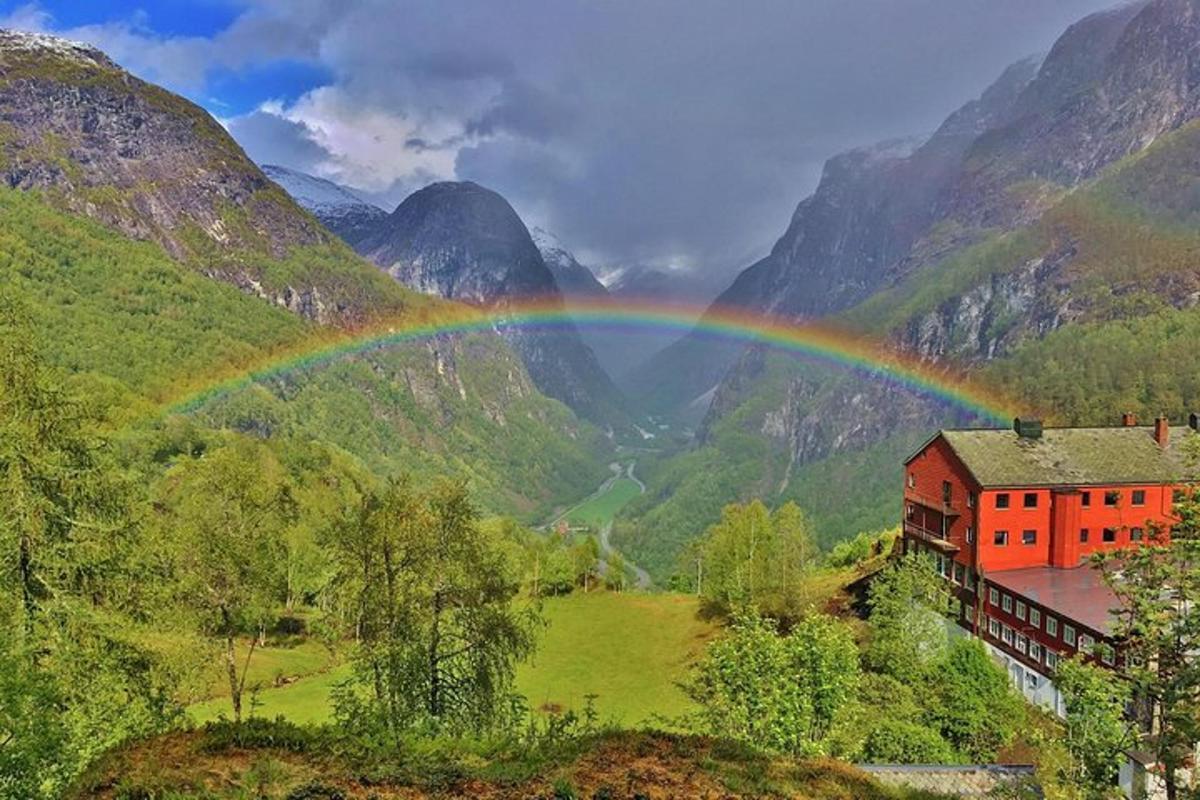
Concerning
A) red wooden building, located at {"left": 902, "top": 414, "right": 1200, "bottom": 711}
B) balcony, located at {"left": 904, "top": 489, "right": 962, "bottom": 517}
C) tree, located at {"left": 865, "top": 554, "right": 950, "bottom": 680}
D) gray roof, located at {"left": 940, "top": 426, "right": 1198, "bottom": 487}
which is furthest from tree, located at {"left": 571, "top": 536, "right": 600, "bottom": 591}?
tree, located at {"left": 865, "top": 554, "right": 950, "bottom": 680}

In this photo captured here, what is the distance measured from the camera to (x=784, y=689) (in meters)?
23.4

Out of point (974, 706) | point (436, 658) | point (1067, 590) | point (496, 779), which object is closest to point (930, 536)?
point (1067, 590)

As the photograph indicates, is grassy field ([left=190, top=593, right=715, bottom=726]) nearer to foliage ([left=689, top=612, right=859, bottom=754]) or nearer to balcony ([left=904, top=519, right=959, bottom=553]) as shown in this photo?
balcony ([left=904, top=519, right=959, bottom=553])

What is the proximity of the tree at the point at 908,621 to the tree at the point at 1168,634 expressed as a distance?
19.8m

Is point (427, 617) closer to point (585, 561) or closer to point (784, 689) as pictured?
point (784, 689)

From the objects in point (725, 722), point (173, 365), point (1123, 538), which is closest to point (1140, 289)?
point (1123, 538)

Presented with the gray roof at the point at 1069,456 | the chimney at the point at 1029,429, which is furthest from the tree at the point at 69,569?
the chimney at the point at 1029,429

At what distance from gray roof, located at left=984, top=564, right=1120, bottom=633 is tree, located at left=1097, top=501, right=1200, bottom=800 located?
67.2ft

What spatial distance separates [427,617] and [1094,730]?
16.4m

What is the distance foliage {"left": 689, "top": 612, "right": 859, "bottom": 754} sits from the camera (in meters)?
22.9

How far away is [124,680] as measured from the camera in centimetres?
1719

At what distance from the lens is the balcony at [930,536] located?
50188mm

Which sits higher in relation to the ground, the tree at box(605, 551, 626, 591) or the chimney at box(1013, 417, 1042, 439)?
the chimney at box(1013, 417, 1042, 439)

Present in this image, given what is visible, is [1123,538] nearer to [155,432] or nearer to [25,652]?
[25,652]
